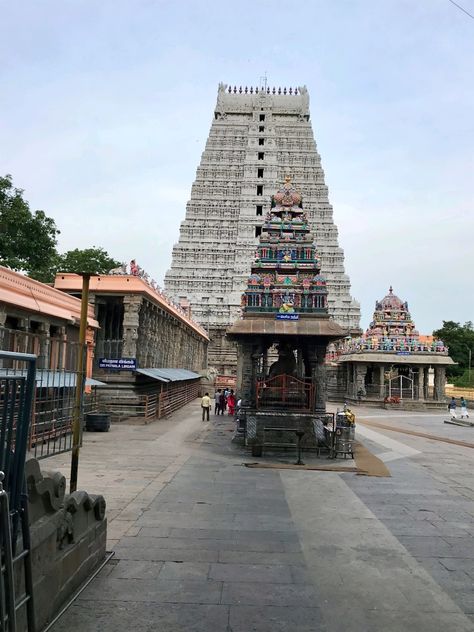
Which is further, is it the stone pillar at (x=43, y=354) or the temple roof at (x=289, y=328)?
the temple roof at (x=289, y=328)

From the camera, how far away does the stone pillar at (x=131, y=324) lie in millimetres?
22078

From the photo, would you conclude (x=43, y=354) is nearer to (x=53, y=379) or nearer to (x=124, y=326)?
(x=53, y=379)

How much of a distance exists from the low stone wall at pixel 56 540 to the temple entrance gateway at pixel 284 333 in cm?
842

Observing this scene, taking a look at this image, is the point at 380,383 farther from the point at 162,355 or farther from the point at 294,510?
the point at 294,510

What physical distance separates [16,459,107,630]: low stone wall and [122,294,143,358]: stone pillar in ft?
56.2

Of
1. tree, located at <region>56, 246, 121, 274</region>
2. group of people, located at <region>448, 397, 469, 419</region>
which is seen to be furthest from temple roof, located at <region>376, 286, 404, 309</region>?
tree, located at <region>56, 246, 121, 274</region>

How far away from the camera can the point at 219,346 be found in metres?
59.2

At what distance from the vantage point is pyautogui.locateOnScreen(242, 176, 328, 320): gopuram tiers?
1593cm

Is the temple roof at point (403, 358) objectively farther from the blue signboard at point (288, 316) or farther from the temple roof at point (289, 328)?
the blue signboard at point (288, 316)

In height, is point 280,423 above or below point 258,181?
below

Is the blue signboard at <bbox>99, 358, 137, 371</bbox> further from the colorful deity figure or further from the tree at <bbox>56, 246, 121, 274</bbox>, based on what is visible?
the tree at <bbox>56, 246, 121, 274</bbox>

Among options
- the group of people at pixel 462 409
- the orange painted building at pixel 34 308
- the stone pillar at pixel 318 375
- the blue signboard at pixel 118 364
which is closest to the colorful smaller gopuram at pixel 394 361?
the group of people at pixel 462 409

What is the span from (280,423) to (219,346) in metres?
45.1

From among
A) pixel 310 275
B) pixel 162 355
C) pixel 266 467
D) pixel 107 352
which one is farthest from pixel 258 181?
pixel 266 467
